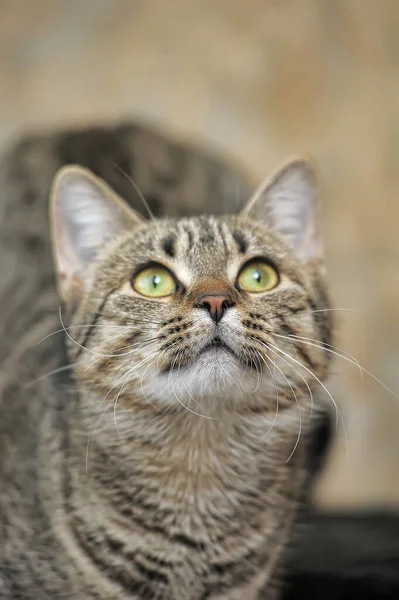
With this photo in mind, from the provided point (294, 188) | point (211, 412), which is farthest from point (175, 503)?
point (294, 188)

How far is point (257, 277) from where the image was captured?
0.74 m

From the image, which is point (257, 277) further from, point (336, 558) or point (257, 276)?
point (336, 558)

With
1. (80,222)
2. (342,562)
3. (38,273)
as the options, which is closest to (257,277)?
(80,222)

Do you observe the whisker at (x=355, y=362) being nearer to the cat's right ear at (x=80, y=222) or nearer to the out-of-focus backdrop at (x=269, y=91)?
the out-of-focus backdrop at (x=269, y=91)

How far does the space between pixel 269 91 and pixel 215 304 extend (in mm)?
615

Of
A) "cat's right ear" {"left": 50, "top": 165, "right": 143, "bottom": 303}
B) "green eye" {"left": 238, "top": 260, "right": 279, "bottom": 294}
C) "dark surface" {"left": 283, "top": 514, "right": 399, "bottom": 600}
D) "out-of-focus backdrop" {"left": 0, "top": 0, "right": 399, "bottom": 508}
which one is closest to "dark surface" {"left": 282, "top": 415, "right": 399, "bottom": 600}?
"dark surface" {"left": 283, "top": 514, "right": 399, "bottom": 600}

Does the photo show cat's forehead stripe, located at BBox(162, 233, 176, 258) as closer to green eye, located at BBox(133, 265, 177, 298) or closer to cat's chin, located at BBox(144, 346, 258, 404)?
green eye, located at BBox(133, 265, 177, 298)

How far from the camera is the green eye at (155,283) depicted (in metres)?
0.72

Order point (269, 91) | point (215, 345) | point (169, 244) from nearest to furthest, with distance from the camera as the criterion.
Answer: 1. point (215, 345)
2. point (169, 244)
3. point (269, 91)

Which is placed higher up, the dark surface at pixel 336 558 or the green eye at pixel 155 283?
the green eye at pixel 155 283

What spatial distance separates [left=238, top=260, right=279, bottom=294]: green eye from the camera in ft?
2.39

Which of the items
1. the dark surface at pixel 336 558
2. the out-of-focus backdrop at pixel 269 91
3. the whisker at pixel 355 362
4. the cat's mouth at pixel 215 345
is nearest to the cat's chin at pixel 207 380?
the cat's mouth at pixel 215 345

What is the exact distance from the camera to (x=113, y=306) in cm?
74

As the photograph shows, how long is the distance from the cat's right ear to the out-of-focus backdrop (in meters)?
0.35
